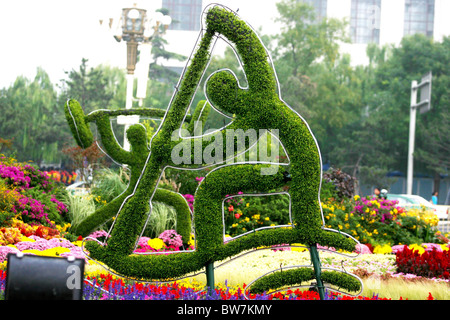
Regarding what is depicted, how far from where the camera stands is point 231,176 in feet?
17.1

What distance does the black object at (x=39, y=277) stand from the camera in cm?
333

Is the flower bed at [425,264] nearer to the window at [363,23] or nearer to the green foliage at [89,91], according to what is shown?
the green foliage at [89,91]

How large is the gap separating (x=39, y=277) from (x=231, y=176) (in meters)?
2.35

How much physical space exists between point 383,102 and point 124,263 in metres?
31.5

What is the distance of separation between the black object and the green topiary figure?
6.33 feet

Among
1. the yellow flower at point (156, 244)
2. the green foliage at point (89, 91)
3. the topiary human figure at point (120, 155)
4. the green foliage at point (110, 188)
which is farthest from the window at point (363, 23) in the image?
the yellow flower at point (156, 244)

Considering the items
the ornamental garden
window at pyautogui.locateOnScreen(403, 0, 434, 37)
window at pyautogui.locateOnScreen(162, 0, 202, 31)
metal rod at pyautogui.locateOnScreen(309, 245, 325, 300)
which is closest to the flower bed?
the ornamental garden

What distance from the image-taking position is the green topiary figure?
5113mm

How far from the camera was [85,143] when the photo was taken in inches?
344

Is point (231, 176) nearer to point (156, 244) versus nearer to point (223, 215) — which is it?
point (223, 215)

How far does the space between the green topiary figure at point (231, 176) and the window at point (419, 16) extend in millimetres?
55795

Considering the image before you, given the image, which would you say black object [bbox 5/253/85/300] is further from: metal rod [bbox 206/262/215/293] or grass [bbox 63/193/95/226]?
grass [bbox 63/193/95/226]

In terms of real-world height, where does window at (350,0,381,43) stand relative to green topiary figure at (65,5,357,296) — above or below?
above

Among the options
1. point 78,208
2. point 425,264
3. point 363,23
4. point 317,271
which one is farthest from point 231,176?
point 363,23
